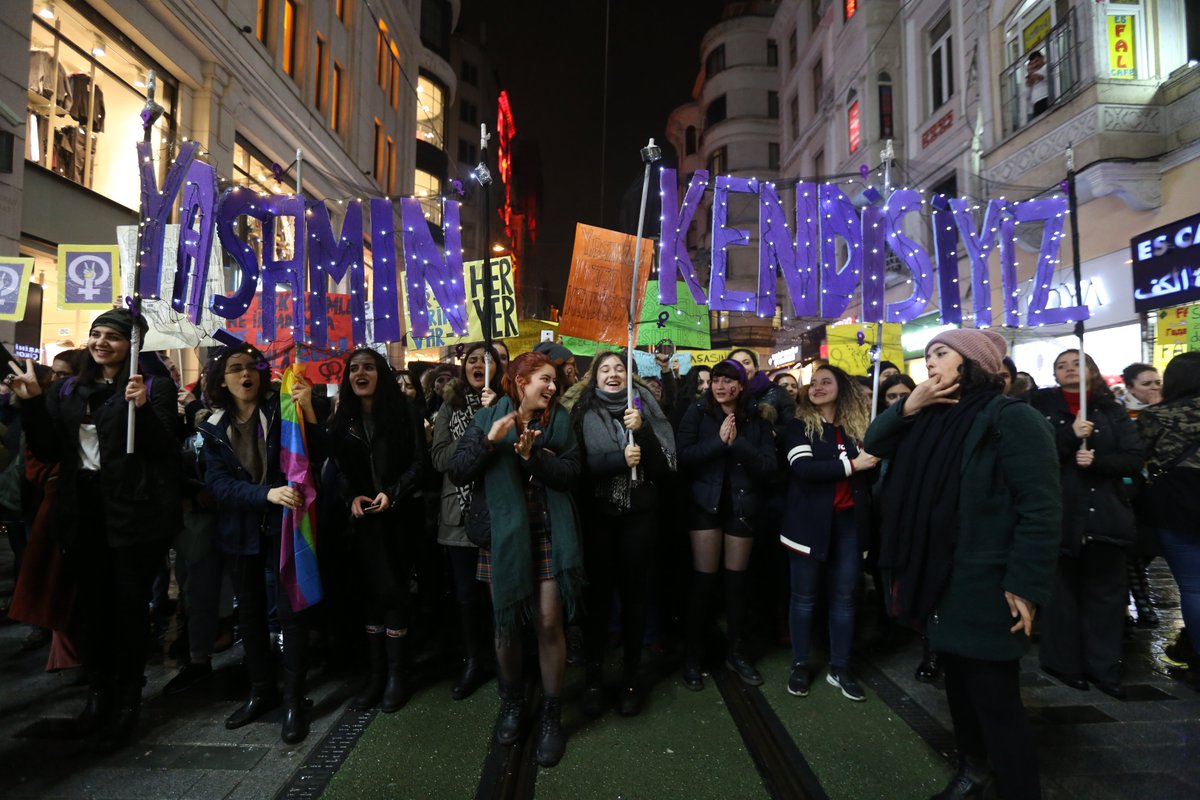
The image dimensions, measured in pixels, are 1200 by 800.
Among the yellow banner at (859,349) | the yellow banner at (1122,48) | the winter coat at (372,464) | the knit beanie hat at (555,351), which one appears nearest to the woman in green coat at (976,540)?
the knit beanie hat at (555,351)

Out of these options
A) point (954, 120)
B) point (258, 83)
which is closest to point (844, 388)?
point (954, 120)

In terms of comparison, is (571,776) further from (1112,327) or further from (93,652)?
(1112,327)

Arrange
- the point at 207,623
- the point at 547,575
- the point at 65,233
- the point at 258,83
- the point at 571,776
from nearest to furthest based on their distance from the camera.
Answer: the point at 571,776 → the point at 547,575 → the point at 207,623 → the point at 65,233 → the point at 258,83

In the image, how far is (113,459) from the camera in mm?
3445

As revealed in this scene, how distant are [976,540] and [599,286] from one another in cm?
272

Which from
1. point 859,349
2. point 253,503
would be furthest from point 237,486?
point 859,349

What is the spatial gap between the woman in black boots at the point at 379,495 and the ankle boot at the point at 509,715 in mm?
760

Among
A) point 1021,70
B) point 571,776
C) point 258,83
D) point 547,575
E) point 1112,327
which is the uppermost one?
point 258,83

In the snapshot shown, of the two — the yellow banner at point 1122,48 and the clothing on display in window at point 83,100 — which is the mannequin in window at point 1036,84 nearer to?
the yellow banner at point 1122,48

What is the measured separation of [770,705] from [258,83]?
15.6 m

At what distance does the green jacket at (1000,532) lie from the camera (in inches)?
94.2

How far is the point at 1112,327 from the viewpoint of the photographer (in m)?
9.76

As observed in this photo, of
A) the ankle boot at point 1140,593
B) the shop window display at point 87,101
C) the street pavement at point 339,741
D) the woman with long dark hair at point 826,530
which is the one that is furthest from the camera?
the shop window display at point 87,101

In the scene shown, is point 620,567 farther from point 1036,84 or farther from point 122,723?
point 1036,84
